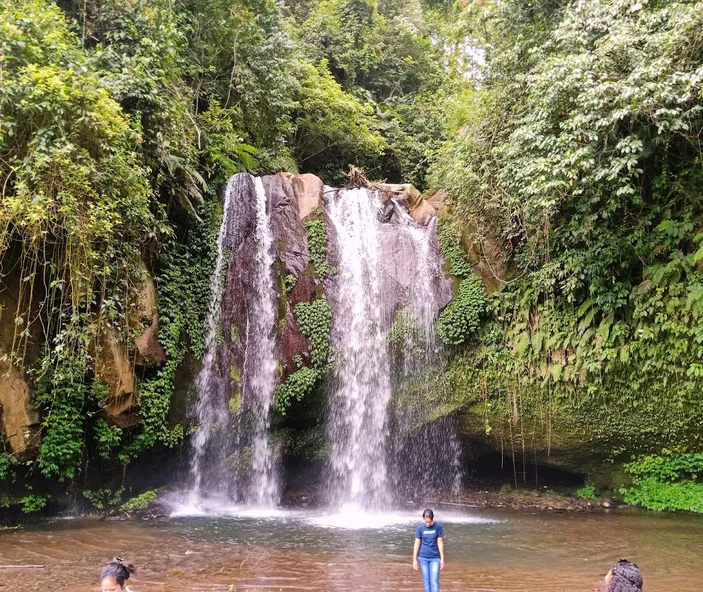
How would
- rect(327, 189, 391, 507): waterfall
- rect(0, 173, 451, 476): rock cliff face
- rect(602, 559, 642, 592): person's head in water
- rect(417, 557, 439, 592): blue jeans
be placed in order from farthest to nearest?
rect(327, 189, 391, 507): waterfall, rect(0, 173, 451, 476): rock cliff face, rect(417, 557, 439, 592): blue jeans, rect(602, 559, 642, 592): person's head in water

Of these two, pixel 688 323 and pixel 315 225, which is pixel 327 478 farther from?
pixel 688 323

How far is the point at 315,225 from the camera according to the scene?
12.0m

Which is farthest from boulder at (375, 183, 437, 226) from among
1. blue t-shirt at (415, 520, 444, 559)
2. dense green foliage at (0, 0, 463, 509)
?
blue t-shirt at (415, 520, 444, 559)

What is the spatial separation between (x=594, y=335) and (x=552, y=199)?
9.03ft

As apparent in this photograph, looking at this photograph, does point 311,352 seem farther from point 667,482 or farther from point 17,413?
point 667,482

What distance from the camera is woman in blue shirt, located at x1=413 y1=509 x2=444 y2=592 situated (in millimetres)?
4793

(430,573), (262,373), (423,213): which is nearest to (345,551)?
(430,573)

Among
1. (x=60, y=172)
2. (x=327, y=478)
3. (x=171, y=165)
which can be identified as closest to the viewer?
(x=60, y=172)

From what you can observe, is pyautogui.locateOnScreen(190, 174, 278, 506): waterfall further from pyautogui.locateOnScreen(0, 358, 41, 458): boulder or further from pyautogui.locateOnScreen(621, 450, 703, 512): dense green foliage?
pyautogui.locateOnScreen(621, 450, 703, 512): dense green foliage

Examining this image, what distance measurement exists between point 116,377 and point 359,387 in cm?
478

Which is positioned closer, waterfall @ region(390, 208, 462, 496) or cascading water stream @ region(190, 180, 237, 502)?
cascading water stream @ region(190, 180, 237, 502)

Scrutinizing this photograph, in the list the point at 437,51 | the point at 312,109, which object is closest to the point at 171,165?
the point at 312,109

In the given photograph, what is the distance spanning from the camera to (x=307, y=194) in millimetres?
12359

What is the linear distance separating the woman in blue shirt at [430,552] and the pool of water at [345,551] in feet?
3.30
